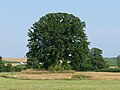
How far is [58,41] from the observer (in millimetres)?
89000

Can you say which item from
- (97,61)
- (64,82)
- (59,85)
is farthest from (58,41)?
(59,85)

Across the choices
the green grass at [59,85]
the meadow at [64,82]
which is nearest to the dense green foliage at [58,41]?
the meadow at [64,82]

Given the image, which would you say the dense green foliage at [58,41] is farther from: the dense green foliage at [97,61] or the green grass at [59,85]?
the green grass at [59,85]

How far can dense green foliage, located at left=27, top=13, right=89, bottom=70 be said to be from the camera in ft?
294

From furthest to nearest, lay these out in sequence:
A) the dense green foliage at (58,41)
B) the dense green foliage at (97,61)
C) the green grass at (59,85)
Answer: the dense green foliage at (97,61), the dense green foliage at (58,41), the green grass at (59,85)

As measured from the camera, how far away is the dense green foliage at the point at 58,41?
89562 mm

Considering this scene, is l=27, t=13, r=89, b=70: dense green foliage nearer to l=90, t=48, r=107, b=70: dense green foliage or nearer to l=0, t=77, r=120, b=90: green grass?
l=90, t=48, r=107, b=70: dense green foliage

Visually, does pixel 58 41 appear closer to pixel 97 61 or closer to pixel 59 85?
pixel 97 61

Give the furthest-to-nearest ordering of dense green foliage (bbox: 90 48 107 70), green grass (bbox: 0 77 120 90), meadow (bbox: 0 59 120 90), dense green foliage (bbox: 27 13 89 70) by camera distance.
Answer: dense green foliage (bbox: 90 48 107 70) < dense green foliage (bbox: 27 13 89 70) < meadow (bbox: 0 59 120 90) < green grass (bbox: 0 77 120 90)

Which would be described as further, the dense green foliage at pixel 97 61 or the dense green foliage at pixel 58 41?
the dense green foliage at pixel 97 61

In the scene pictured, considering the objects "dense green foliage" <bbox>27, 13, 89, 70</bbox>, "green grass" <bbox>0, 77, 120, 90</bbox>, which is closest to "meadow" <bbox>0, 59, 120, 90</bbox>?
"green grass" <bbox>0, 77, 120, 90</bbox>

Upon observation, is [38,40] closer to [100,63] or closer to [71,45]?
[71,45]

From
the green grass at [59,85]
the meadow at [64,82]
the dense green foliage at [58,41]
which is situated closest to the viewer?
the green grass at [59,85]

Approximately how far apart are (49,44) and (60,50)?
314 centimetres
